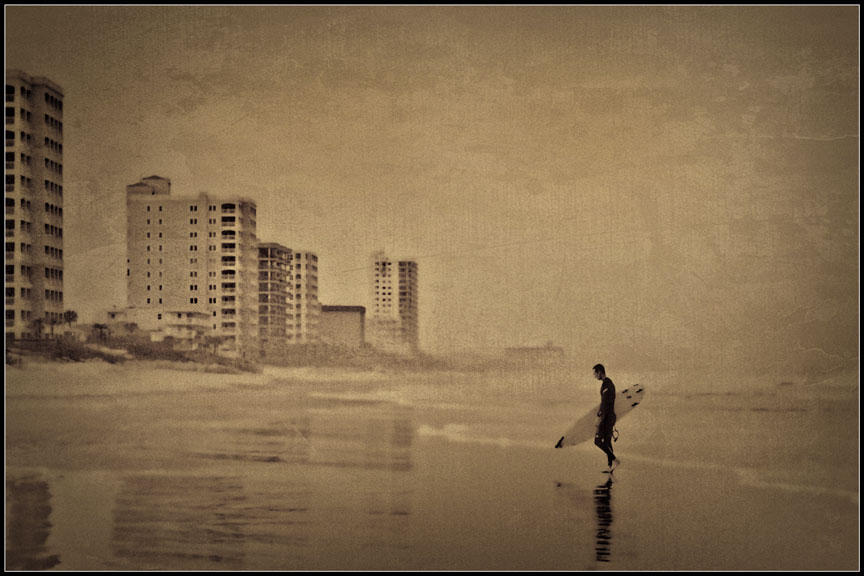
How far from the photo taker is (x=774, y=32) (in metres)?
5.50

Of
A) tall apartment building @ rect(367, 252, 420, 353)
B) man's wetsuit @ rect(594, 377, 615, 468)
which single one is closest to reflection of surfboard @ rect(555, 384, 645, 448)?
man's wetsuit @ rect(594, 377, 615, 468)

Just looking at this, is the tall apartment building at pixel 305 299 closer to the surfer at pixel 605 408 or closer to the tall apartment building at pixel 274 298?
the tall apartment building at pixel 274 298

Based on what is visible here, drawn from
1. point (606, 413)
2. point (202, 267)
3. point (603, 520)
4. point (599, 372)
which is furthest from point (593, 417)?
point (202, 267)

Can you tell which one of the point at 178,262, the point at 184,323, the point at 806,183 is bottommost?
the point at 184,323

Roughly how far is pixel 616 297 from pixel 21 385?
134 inches

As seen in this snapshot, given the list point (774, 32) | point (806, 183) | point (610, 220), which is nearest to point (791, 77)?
point (774, 32)

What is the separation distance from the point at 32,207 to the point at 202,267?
1037 millimetres

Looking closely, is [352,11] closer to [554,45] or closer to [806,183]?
[554,45]

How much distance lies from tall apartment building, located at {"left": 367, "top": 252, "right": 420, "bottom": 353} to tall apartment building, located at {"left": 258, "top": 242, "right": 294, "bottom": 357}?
484 mm

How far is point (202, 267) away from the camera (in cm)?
540

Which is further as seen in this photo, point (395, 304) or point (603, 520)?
point (395, 304)

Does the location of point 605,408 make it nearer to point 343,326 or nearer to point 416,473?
point 416,473

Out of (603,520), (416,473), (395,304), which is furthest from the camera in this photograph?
(395,304)

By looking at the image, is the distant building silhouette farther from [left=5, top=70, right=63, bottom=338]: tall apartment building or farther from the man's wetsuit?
[left=5, top=70, right=63, bottom=338]: tall apartment building
